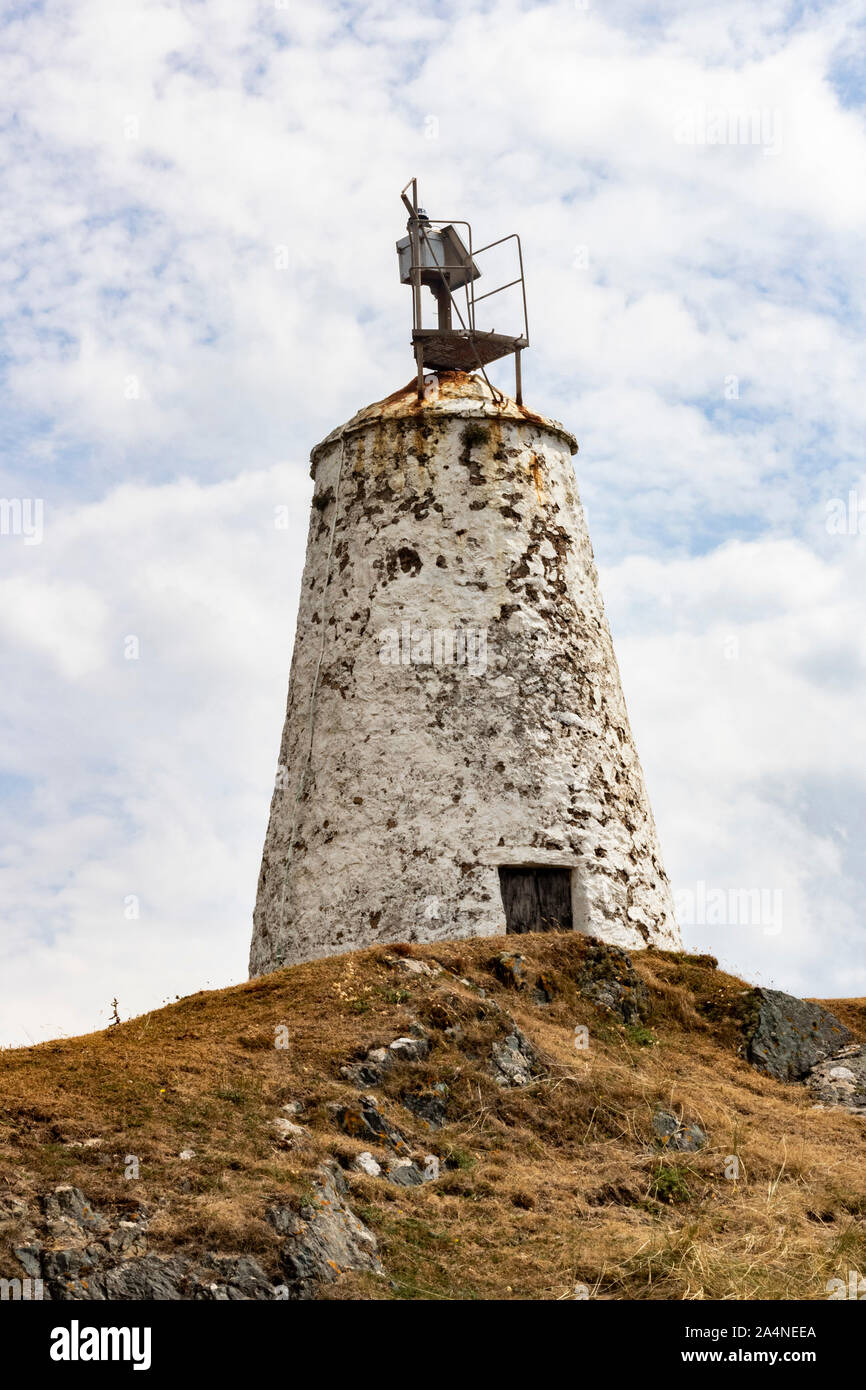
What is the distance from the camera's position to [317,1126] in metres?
12.5

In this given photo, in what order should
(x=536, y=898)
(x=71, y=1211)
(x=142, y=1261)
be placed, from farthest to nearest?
(x=536, y=898)
(x=71, y=1211)
(x=142, y=1261)

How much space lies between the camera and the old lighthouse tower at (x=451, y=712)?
61.7 ft

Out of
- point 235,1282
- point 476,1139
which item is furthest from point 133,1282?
point 476,1139

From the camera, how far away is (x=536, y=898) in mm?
18984

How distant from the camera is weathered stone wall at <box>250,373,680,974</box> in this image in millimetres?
18797

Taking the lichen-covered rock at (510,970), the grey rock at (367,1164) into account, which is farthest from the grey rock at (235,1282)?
the lichen-covered rock at (510,970)

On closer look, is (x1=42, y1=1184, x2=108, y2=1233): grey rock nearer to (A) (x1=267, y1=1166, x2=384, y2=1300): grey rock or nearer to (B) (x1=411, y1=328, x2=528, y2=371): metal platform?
(A) (x1=267, y1=1166, x2=384, y2=1300): grey rock

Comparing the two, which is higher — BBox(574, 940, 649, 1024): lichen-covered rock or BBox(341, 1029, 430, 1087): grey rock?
BBox(574, 940, 649, 1024): lichen-covered rock

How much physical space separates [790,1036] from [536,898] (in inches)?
142

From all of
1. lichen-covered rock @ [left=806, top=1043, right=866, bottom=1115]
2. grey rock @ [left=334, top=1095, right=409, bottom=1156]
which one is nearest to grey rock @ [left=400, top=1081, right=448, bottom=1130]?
grey rock @ [left=334, top=1095, right=409, bottom=1156]

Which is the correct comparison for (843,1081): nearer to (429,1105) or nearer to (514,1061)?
(514,1061)

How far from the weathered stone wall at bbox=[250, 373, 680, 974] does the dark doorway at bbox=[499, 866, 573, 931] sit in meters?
0.19

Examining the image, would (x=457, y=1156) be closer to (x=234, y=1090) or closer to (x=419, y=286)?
(x=234, y=1090)

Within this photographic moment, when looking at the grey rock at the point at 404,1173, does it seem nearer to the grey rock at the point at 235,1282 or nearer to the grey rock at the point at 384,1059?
the grey rock at the point at 384,1059
